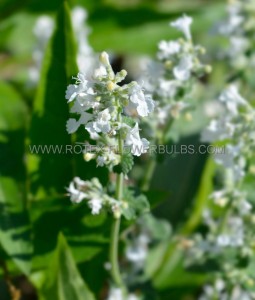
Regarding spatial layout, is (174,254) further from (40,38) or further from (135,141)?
(135,141)

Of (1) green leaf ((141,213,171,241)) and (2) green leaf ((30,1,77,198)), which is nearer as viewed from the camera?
(2) green leaf ((30,1,77,198))

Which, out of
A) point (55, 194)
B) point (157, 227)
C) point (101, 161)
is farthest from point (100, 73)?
point (157, 227)

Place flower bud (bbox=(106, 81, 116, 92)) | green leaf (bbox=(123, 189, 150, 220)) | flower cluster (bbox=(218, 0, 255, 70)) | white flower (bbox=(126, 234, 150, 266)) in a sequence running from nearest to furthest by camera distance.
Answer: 1. flower bud (bbox=(106, 81, 116, 92))
2. green leaf (bbox=(123, 189, 150, 220))
3. white flower (bbox=(126, 234, 150, 266))
4. flower cluster (bbox=(218, 0, 255, 70))

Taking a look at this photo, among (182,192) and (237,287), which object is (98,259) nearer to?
(237,287)

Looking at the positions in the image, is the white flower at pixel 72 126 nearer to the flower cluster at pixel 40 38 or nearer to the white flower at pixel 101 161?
the white flower at pixel 101 161

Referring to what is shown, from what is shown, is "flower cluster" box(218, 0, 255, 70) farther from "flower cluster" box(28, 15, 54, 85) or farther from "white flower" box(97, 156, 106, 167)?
"white flower" box(97, 156, 106, 167)

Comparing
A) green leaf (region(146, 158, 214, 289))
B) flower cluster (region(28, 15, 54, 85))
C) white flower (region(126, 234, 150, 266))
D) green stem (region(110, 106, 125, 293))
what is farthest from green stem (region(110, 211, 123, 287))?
flower cluster (region(28, 15, 54, 85))
